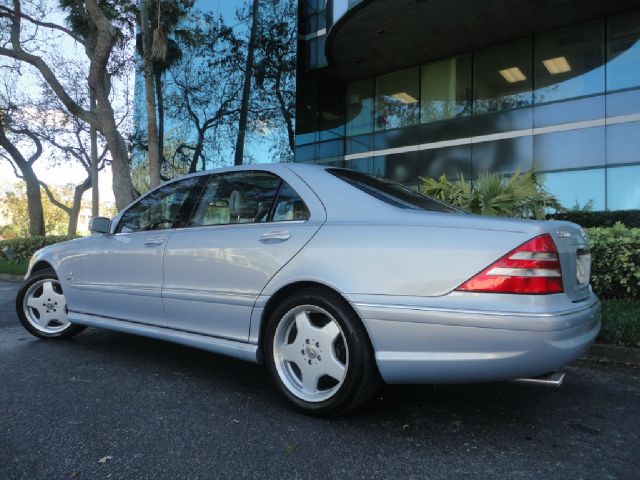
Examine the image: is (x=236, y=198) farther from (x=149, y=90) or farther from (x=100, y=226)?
(x=149, y=90)

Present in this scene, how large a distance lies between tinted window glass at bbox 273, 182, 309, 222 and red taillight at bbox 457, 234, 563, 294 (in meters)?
1.10

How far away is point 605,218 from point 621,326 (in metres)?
6.49

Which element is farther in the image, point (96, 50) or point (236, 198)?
point (96, 50)

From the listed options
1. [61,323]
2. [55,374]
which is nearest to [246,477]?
[55,374]

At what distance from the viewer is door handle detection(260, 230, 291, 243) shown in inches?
114

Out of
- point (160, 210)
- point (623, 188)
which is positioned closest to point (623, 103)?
point (623, 188)

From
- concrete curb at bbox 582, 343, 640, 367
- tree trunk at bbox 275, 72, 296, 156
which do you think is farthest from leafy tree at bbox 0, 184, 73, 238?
concrete curb at bbox 582, 343, 640, 367

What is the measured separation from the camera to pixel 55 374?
3.50 meters

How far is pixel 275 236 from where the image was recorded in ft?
9.64

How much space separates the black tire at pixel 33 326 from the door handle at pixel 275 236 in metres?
2.52

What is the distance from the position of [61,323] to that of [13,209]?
202 feet

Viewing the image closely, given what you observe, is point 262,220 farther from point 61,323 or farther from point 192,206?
point 61,323

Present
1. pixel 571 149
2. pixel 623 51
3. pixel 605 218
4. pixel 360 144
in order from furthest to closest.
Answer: pixel 360 144 < pixel 571 149 < pixel 623 51 < pixel 605 218

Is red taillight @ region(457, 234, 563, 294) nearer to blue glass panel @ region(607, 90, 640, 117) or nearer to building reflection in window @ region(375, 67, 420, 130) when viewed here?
blue glass panel @ region(607, 90, 640, 117)
